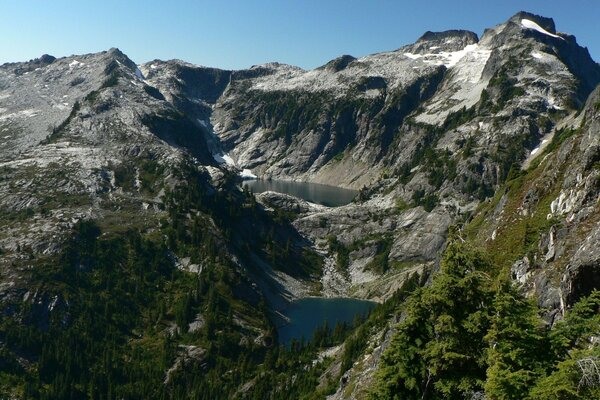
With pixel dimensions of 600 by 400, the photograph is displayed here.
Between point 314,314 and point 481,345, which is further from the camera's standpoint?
point 314,314

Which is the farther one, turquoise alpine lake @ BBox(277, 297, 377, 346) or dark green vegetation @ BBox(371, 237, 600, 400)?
turquoise alpine lake @ BBox(277, 297, 377, 346)

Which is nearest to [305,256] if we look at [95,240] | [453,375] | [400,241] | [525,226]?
[400,241]

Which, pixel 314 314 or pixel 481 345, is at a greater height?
pixel 481 345

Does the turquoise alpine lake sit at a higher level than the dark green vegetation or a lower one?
lower

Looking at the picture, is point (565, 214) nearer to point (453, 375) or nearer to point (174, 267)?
point (453, 375)
